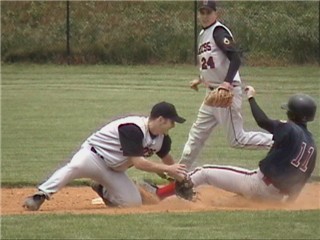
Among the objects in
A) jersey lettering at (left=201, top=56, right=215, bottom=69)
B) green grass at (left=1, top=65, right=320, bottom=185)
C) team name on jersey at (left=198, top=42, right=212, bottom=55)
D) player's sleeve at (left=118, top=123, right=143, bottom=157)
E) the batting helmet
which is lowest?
green grass at (left=1, top=65, right=320, bottom=185)

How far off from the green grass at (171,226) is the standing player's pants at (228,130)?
1983mm

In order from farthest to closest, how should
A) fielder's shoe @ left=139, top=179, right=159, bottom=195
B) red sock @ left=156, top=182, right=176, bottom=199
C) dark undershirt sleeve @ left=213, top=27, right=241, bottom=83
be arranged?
dark undershirt sleeve @ left=213, top=27, right=241, bottom=83 → fielder's shoe @ left=139, top=179, right=159, bottom=195 → red sock @ left=156, top=182, right=176, bottom=199

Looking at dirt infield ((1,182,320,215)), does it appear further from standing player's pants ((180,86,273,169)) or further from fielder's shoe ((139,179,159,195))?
standing player's pants ((180,86,273,169))

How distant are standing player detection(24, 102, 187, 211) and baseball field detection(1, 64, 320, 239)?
0.17 metres

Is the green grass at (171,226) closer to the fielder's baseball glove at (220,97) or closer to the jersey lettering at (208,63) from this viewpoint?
the fielder's baseball glove at (220,97)

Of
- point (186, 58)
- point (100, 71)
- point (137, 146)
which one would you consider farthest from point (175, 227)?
point (186, 58)

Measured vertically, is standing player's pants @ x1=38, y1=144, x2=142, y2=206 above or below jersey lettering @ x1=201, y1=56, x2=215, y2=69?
below

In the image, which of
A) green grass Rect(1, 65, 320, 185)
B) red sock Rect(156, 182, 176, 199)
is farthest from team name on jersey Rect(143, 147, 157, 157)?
green grass Rect(1, 65, 320, 185)

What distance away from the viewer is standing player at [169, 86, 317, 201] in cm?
812

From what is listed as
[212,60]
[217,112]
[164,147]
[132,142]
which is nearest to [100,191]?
[164,147]

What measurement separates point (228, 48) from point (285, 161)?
151cm

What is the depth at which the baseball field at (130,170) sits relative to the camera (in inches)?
265

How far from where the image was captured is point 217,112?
9422 millimetres

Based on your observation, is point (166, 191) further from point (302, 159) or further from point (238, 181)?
point (302, 159)
